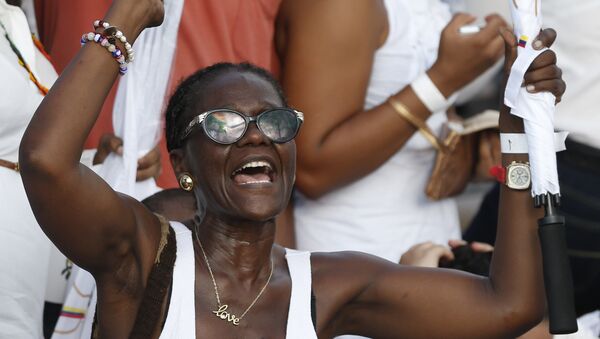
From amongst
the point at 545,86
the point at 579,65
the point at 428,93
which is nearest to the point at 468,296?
the point at 545,86

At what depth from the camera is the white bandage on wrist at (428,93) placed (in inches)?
146

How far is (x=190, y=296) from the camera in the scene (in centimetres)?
267

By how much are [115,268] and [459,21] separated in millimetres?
1701

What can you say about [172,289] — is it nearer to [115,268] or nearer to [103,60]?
[115,268]

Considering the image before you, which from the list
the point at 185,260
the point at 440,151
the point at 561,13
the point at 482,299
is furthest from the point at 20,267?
the point at 561,13

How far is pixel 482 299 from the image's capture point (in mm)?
2934

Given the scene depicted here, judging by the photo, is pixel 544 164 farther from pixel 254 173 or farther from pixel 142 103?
pixel 142 103

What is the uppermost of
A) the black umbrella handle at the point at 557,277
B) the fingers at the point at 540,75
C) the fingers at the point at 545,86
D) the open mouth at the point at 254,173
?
the fingers at the point at 540,75

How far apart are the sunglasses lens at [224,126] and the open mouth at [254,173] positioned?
0.07 meters

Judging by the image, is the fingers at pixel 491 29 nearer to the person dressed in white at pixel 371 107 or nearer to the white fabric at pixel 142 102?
the person dressed in white at pixel 371 107

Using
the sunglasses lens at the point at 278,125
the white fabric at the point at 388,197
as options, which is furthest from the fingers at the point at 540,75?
the white fabric at the point at 388,197

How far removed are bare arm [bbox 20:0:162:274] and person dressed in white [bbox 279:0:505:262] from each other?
1176 millimetres

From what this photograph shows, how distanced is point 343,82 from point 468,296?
101cm

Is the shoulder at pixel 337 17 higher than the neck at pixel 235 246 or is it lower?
higher
